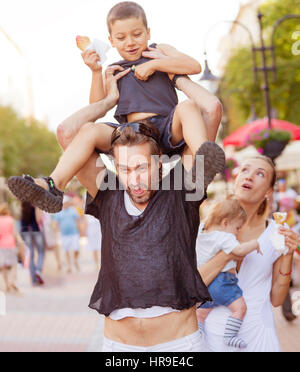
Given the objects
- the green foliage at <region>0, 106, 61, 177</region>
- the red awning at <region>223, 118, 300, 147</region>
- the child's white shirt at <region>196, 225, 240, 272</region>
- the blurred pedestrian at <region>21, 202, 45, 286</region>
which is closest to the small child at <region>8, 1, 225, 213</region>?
the child's white shirt at <region>196, 225, 240, 272</region>

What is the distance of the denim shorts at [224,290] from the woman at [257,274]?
0.14 feet

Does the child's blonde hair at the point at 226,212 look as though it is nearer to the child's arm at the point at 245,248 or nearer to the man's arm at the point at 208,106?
the child's arm at the point at 245,248

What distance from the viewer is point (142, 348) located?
2.61 m

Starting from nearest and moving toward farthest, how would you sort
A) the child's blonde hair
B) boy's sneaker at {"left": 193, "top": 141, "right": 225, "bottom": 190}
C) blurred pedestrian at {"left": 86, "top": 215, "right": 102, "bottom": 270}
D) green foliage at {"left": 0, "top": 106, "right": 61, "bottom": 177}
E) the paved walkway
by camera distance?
boy's sneaker at {"left": 193, "top": 141, "right": 225, "bottom": 190}
the child's blonde hair
the paved walkway
blurred pedestrian at {"left": 86, "top": 215, "right": 102, "bottom": 270}
green foliage at {"left": 0, "top": 106, "right": 61, "bottom": 177}

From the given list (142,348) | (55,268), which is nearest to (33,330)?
(142,348)

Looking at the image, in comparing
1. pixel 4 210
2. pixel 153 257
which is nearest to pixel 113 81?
pixel 153 257

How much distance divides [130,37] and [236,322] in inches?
68.4

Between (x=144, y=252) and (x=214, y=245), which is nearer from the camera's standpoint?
(x=144, y=252)

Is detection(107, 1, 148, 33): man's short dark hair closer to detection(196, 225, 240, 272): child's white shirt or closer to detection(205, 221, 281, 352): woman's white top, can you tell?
detection(196, 225, 240, 272): child's white shirt

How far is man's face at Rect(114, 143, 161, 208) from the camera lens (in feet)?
8.23

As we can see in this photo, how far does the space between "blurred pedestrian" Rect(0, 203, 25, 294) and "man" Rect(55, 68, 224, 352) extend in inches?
336

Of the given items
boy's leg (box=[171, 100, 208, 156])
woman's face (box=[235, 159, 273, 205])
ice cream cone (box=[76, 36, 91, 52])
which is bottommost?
woman's face (box=[235, 159, 273, 205])

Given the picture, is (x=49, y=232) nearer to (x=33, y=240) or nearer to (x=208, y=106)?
(x=33, y=240)

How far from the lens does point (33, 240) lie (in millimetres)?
12852
